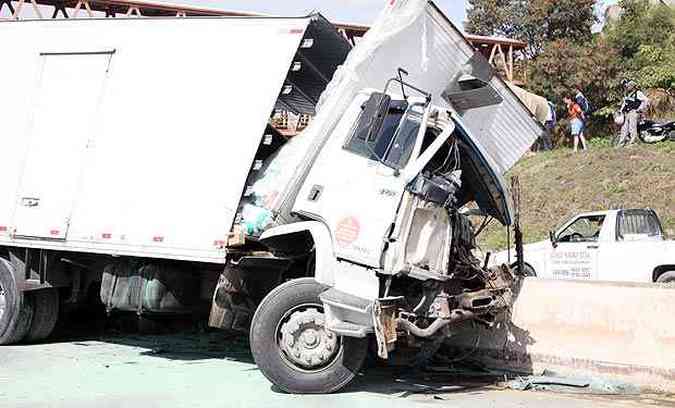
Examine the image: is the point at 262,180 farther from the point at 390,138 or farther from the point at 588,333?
the point at 588,333

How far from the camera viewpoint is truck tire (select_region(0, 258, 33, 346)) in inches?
368

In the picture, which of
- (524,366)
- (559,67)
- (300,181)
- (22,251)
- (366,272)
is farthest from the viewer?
(559,67)

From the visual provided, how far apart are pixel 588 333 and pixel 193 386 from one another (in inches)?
146

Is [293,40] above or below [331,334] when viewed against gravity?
above

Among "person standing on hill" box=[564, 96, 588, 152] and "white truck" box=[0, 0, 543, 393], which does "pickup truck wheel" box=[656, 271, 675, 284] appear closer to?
"white truck" box=[0, 0, 543, 393]

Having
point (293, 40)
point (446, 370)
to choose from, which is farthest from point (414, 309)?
point (293, 40)

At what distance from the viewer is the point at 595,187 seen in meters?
18.7

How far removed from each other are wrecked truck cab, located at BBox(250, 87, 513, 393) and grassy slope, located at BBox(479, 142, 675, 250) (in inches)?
389

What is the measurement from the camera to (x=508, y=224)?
834 centimetres

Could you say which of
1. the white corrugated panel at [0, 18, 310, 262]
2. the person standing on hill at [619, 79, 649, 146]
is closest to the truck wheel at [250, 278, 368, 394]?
the white corrugated panel at [0, 18, 310, 262]

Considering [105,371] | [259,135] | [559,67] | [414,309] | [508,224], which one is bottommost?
[105,371]

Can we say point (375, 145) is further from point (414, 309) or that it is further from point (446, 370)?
point (446, 370)

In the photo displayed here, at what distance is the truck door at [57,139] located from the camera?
888cm

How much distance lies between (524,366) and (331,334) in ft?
7.01
